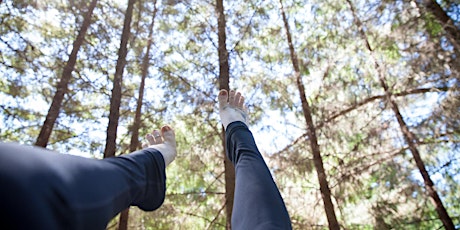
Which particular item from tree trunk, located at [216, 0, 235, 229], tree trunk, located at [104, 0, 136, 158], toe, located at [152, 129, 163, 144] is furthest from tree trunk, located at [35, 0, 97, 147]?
toe, located at [152, 129, 163, 144]

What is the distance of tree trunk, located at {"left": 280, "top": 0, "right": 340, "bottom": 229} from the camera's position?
4.93 meters

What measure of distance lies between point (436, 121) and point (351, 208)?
7.47 ft

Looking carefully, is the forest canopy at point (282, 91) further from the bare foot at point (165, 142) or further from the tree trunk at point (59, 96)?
the bare foot at point (165, 142)

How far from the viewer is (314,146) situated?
5.68 meters

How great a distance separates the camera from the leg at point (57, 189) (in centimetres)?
73

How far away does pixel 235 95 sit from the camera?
262cm

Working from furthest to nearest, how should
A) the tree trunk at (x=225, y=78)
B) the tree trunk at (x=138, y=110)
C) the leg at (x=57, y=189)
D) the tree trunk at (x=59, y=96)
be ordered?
1. the tree trunk at (x=59, y=96)
2. the tree trunk at (x=138, y=110)
3. the tree trunk at (x=225, y=78)
4. the leg at (x=57, y=189)

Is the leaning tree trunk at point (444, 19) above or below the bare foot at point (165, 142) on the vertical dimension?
above

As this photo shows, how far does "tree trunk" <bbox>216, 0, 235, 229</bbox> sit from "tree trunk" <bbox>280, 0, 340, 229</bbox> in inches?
65.5

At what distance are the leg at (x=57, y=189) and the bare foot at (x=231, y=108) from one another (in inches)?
46.8

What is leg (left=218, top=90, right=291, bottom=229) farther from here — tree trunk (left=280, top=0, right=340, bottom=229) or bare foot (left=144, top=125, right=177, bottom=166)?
tree trunk (left=280, top=0, right=340, bottom=229)

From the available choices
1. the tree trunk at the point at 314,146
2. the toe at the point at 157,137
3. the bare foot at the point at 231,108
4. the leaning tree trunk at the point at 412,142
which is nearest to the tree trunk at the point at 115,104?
the toe at the point at 157,137

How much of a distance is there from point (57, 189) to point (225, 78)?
3783 millimetres

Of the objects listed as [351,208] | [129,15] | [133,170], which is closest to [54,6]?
[129,15]
